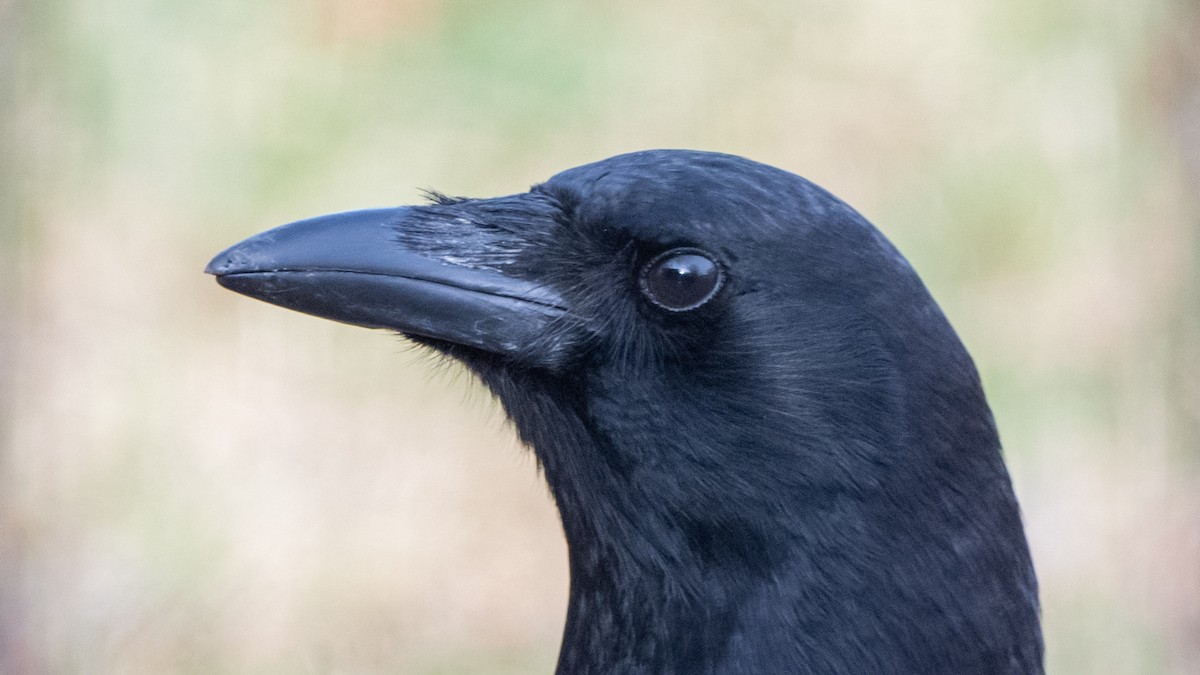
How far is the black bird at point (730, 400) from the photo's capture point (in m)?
2.65

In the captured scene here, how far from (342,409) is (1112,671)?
371cm

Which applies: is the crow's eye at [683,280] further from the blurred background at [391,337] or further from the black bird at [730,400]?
the blurred background at [391,337]

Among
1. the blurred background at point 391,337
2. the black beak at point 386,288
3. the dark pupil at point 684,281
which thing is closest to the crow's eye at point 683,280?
the dark pupil at point 684,281

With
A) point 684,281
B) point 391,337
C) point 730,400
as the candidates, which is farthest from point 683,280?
point 391,337

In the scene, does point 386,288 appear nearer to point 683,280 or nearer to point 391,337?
point 683,280

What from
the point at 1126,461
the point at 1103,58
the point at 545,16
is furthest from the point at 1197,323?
the point at 545,16

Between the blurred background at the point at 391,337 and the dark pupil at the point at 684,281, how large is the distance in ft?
13.5

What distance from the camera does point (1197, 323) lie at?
7.57 m

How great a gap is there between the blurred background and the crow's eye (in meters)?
4.10

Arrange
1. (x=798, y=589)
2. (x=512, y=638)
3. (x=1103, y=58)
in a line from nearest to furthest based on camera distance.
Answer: (x=798, y=589), (x=512, y=638), (x=1103, y=58)

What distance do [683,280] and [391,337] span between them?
424 cm

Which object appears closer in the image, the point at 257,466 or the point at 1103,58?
the point at 257,466

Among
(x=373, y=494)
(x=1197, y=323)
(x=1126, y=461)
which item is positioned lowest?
(x=373, y=494)

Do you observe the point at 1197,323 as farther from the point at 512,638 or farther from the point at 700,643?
the point at 700,643
